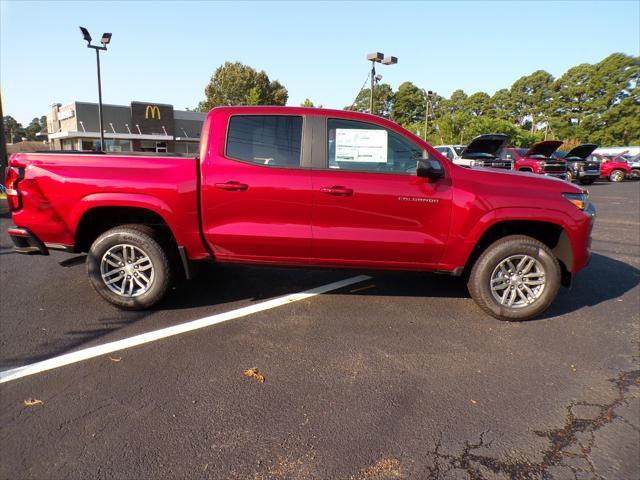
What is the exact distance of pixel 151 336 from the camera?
3.54 meters

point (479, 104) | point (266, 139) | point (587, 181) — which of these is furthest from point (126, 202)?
point (479, 104)

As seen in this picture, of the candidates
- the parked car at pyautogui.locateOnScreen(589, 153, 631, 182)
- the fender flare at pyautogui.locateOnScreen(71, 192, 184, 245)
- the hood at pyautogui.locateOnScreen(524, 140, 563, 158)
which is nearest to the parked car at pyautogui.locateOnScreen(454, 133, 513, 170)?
the hood at pyautogui.locateOnScreen(524, 140, 563, 158)

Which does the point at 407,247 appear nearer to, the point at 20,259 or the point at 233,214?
the point at 233,214

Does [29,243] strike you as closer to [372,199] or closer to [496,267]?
[372,199]

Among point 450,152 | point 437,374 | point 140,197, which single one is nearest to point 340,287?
point 437,374

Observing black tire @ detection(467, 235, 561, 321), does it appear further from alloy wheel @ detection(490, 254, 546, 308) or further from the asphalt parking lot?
the asphalt parking lot

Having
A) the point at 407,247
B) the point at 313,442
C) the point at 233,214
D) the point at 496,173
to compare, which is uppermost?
the point at 496,173

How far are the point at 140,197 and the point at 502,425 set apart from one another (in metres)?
3.36

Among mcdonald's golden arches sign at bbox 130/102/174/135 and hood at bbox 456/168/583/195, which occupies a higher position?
mcdonald's golden arches sign at bbox 130/102/174/135

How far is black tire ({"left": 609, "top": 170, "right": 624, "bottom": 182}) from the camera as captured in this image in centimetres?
2606

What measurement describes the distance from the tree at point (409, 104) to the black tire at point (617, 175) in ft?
208

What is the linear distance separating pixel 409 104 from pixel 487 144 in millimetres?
77792

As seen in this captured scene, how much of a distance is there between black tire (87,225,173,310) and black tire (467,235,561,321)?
9.74 feet

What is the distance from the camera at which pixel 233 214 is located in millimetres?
3869
